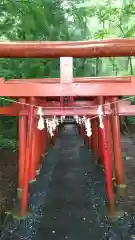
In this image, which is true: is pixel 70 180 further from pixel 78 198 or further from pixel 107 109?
pixel 107 109

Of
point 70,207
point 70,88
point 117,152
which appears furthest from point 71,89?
point 70,207

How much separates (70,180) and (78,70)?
26.4ft

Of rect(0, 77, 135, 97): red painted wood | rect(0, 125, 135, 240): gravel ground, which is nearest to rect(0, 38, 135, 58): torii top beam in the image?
rect(0, 77, 135, 97): red painted wood

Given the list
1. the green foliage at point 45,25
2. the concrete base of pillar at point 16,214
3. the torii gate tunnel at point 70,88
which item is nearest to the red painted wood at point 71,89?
the torii gate tunnel at point 70,88

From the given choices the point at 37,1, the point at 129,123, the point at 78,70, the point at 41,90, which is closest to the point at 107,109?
the point at 41,90

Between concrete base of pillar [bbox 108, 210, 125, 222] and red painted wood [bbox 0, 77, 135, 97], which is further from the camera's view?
concrete base of pillar [bbox 108, 210, 125, 222]

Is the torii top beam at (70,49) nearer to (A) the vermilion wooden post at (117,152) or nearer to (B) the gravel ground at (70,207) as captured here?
(B) the gravel ground at (70,207)

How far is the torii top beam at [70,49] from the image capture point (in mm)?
2382

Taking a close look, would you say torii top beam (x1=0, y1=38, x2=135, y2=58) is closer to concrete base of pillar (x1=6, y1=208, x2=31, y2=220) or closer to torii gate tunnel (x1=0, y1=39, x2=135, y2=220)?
torii gate tunnel (x1=0, y1=39, x2=135, y2=220)

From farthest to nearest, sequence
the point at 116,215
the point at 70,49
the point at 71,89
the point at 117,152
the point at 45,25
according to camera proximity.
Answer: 1. the point at 45,25
2. the point at 117,152
3. the point at 116,215
4. the point at 71,89
5. the point at 70,49

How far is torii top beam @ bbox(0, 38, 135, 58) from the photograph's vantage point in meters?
2.38

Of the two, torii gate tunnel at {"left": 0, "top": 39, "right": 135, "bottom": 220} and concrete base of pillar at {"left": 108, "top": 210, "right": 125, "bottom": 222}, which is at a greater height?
torii gate tunnel at {"left": 0, "top": 39, "right": 135, "bottom": 220}

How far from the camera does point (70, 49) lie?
2547mm

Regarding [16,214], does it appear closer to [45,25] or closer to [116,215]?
[116,215]
